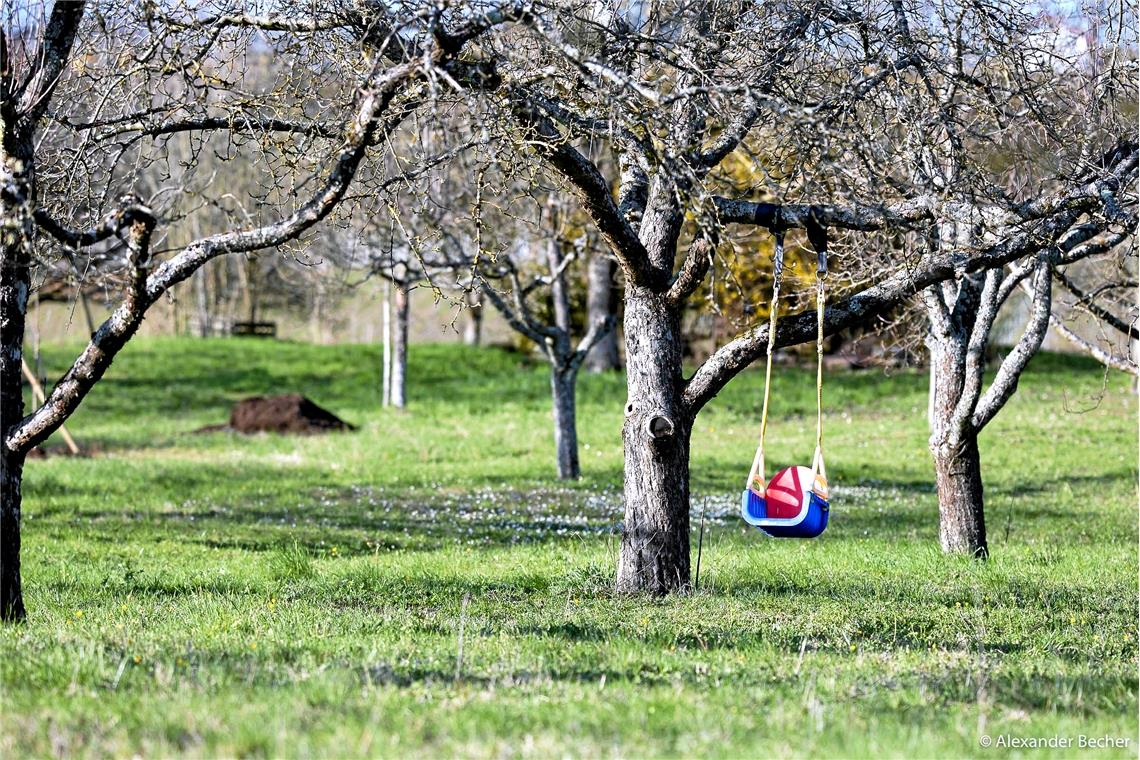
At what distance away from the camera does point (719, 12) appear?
9305 millimetres

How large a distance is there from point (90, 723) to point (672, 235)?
5601 millimetres

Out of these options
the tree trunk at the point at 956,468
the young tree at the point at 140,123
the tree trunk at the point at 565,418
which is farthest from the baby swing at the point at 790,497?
the tree trunk at the point at 565,418

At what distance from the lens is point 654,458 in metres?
9.02

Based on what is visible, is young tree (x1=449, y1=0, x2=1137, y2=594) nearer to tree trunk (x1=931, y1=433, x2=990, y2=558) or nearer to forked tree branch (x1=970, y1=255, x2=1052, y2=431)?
forked tree branch (x1=970, y1=255, x2=1052, y2=431)

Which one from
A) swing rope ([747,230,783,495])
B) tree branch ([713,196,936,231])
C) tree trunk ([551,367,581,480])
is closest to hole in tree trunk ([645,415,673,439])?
swing rope ([747,230,783,495])

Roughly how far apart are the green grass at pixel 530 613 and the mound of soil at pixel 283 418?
2.21 meters

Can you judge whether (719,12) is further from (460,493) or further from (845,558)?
(460,493)

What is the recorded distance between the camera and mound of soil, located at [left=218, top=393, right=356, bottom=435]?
25703 mm

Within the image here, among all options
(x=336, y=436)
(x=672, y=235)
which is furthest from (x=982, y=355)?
(x=336, y=436)

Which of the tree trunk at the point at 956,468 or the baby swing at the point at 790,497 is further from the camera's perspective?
the tree trunk at the point at 956,468

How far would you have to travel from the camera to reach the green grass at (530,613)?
4.89 m

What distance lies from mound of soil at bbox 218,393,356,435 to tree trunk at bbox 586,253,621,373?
596cm

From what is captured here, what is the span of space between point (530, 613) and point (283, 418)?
727 inches

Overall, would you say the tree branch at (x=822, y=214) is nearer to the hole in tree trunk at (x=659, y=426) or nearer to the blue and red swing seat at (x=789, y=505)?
the hole in tree trunk at (x=659, y=426)
